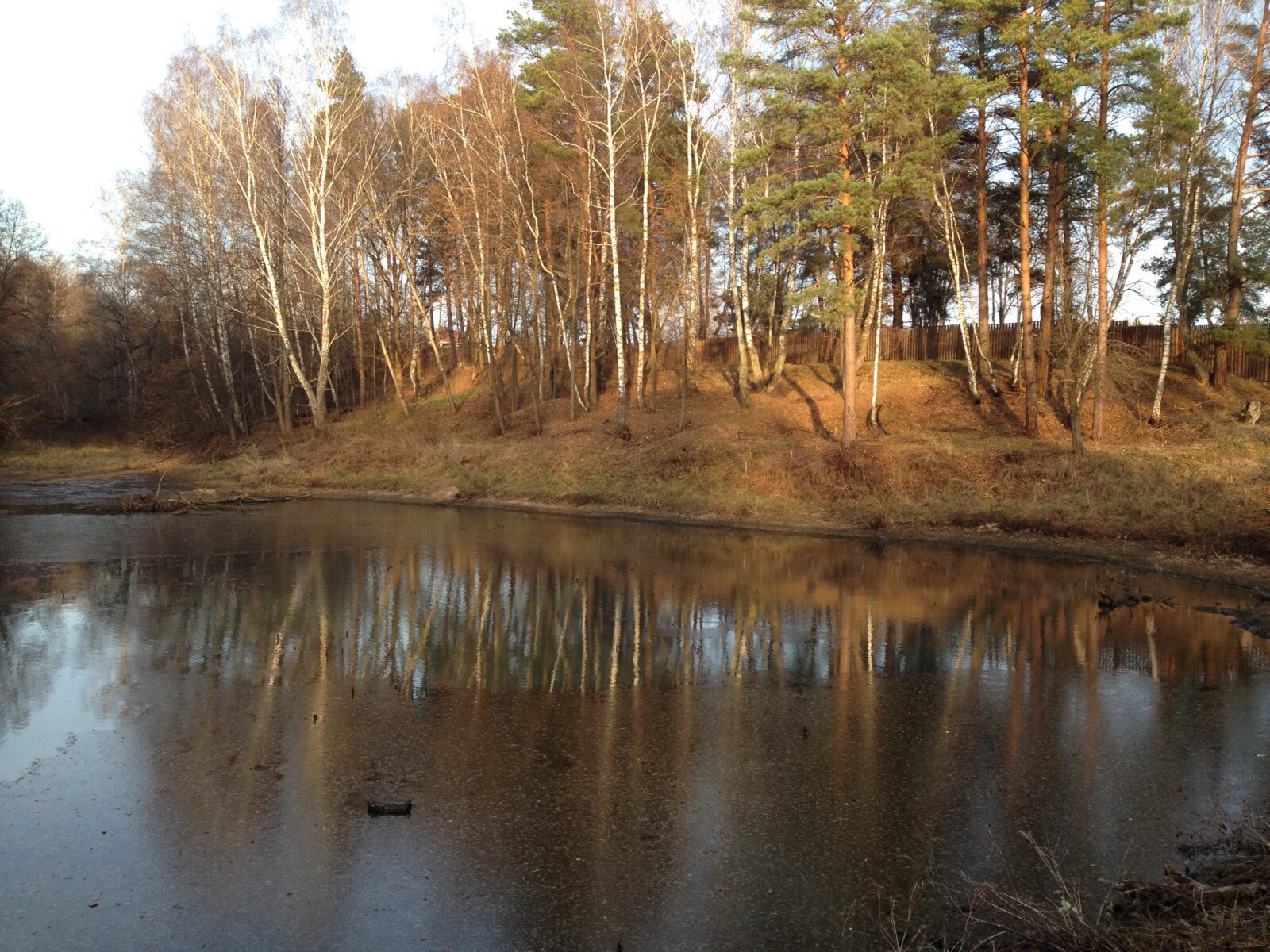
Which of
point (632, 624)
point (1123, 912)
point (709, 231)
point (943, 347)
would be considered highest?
point (709, 231)

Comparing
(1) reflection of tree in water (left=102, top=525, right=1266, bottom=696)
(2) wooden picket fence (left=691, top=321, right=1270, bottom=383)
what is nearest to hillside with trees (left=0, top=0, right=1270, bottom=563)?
(2) wooden picket fence (left=691, top=321, right=1270, bottom=383)

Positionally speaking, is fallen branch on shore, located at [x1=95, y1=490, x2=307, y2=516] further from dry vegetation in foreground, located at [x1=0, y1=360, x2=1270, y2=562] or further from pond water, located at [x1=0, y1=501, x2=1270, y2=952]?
pond water, located at [x1=0, y1=501, x2=1270, y2=952]

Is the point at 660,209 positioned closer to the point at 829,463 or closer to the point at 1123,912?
the point at 829,463

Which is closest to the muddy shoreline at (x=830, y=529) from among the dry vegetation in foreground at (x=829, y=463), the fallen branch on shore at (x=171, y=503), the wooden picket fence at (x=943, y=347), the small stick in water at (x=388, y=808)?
the fallen branch on shore at (x=171, y=503)

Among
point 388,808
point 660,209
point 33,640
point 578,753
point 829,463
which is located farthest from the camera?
point 660,209

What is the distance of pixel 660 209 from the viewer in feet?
113

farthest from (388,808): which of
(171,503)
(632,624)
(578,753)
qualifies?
(171,503)

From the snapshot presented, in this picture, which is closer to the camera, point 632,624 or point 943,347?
point 632,624

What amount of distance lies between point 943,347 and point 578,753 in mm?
36293

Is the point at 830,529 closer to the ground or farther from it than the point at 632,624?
closer to the ground

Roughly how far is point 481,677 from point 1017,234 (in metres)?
30.5

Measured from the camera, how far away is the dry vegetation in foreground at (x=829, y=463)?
20.1 meters

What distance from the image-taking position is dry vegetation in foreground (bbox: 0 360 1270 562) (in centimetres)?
2009

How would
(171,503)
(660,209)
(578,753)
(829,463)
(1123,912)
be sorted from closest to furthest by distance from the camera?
1. (1123,912)
2. (578,753)
3. (829,463)
4. (171,503)
5. (660,209)
